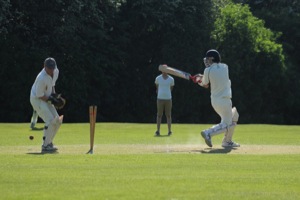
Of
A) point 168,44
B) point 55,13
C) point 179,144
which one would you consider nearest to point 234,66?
point 168,44

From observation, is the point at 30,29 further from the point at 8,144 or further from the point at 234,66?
the point at 8,144

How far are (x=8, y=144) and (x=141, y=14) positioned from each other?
27.5 m

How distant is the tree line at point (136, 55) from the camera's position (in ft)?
143

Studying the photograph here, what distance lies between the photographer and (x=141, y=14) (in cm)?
4747

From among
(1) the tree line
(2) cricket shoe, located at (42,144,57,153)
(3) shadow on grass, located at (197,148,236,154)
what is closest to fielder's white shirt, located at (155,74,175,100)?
(3) shadow on grass, located at (197,148,236,154)

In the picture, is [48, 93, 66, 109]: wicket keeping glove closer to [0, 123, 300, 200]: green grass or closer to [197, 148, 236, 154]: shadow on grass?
[0, 123, 300, 200]: green grass

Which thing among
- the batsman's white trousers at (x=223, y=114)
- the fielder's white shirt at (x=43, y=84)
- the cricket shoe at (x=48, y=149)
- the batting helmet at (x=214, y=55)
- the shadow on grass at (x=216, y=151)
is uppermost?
the batting helmet at (x=214, y=55)

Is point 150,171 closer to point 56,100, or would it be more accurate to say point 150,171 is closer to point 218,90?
point 56,100

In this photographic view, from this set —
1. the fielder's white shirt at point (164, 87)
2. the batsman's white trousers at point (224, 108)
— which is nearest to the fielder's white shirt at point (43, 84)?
the batsman's white trousers at point (224, 108)

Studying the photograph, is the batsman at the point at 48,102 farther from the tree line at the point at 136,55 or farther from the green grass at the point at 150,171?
the tree line at the point at 136,55

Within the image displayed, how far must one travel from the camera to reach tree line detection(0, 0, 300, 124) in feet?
143

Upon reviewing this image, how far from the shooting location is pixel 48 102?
59.7 feet

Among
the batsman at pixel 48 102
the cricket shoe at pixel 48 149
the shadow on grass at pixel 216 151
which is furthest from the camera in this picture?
the batsman at pixel 48 102

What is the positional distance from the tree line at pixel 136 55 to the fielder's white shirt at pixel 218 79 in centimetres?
2498
